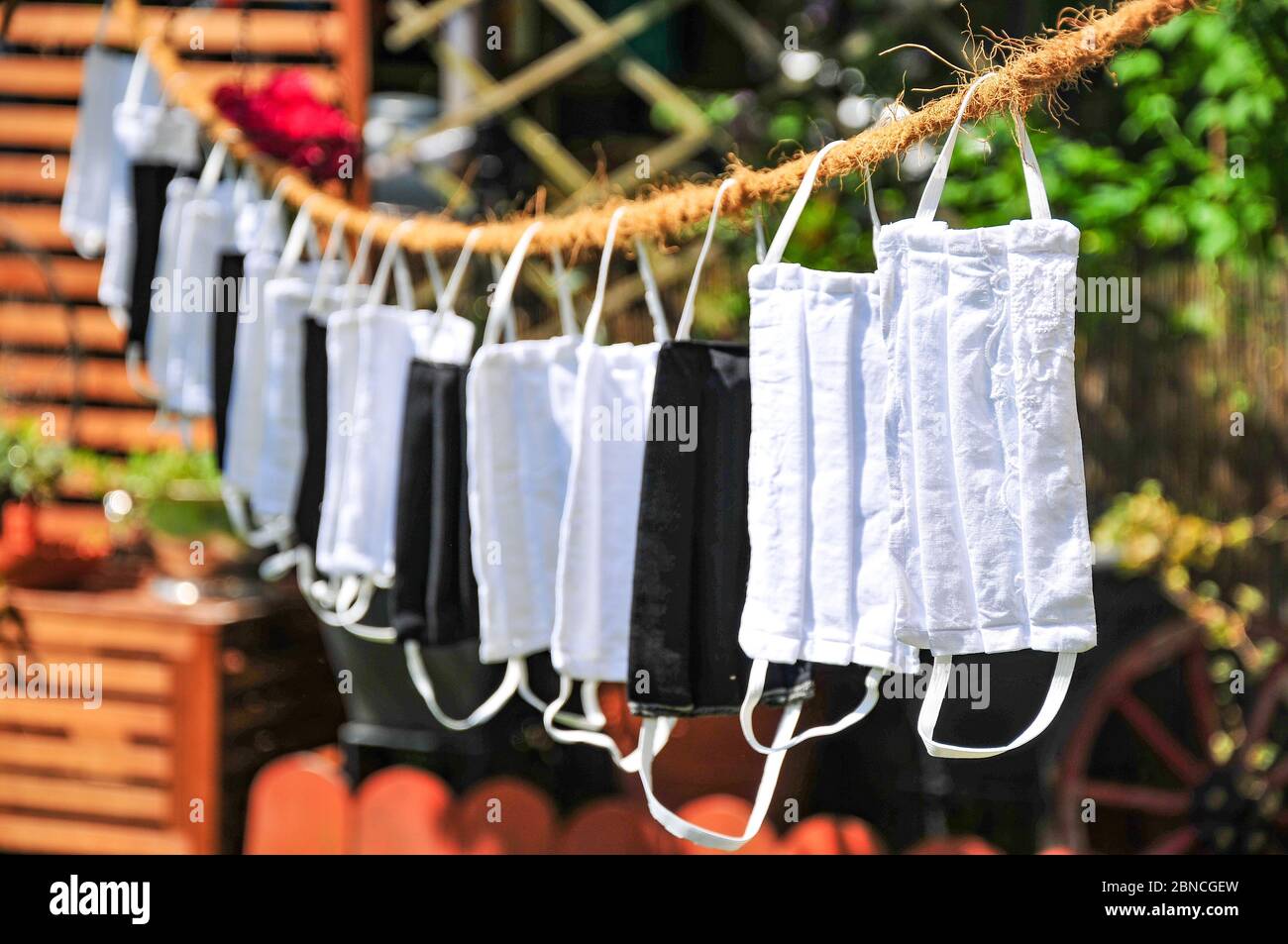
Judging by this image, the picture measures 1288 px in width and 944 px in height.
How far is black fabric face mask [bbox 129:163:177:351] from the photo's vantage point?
2.82m

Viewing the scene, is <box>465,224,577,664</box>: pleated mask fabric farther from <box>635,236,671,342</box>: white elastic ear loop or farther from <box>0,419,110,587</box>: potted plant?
<box>0,419,110,587</box>: potted plant

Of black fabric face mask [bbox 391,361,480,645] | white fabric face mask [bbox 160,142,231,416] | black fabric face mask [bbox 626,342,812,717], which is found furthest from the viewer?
white fabric face mask [bbox 160,142,231,416]

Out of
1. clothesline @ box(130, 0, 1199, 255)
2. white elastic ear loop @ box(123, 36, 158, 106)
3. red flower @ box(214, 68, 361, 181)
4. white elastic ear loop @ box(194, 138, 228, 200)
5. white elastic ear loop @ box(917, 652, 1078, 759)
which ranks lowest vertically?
white elastic ear loop @ box(917, 652, 1078, 759)

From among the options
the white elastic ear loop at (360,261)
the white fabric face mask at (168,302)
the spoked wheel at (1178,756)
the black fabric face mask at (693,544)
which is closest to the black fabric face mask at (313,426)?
the white elastic ear loop at (360,261)

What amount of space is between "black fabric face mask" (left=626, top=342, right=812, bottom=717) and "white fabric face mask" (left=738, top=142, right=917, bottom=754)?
0.15 metres

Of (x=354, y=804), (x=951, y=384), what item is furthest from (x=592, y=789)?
(x=951, y=384)

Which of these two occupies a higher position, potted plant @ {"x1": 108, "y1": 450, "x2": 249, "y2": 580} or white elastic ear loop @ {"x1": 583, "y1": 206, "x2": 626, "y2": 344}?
white elastic ear loop @ {"x1": 583, "y1": 206, "x2": 626, "y2": 344}

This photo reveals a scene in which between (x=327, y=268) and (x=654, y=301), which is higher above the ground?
(x=327, y=268)

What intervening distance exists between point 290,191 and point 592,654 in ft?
4.31

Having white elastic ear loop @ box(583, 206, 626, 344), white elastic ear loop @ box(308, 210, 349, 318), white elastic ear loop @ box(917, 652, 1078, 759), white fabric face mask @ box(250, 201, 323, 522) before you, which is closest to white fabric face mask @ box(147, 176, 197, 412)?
white fabric face mask @ box(250, 201, 323, 522)

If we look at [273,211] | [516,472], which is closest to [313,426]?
[273,211]

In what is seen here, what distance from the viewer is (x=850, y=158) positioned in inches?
59.5

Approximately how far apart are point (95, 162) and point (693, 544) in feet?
6.65

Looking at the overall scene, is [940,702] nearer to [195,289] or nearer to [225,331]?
[225,331]
